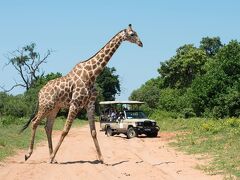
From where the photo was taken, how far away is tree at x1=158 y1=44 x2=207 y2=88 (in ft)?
209

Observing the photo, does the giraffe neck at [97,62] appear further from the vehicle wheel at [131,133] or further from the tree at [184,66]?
the tree at [184,66]

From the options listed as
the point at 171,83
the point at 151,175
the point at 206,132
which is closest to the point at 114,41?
the point at 151,175

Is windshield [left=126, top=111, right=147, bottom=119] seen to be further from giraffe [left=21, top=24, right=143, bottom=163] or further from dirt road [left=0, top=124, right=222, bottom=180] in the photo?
giraffe [left=21, top=24, right=143, bottom=163]

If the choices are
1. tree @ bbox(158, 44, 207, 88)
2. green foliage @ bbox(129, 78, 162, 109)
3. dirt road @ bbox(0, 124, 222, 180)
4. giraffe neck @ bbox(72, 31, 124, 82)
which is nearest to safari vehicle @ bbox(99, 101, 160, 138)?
dirt road @ bbox(0, 124, 222, 180)

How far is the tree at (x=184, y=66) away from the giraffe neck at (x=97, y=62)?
47821 mm

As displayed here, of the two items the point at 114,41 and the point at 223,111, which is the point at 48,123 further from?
the point at 223,111

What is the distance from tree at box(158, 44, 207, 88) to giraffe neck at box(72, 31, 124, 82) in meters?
47.8

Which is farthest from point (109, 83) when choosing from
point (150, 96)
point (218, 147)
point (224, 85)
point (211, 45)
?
point (218, 147)

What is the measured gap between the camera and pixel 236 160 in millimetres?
14508

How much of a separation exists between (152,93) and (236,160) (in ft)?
205

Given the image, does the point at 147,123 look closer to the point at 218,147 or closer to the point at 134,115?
the point at 134,115

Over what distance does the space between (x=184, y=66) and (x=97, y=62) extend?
48.7 m

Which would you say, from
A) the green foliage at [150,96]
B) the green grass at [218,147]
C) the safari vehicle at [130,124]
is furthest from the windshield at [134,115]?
the green foliage at [150,96]

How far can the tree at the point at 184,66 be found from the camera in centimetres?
6381
